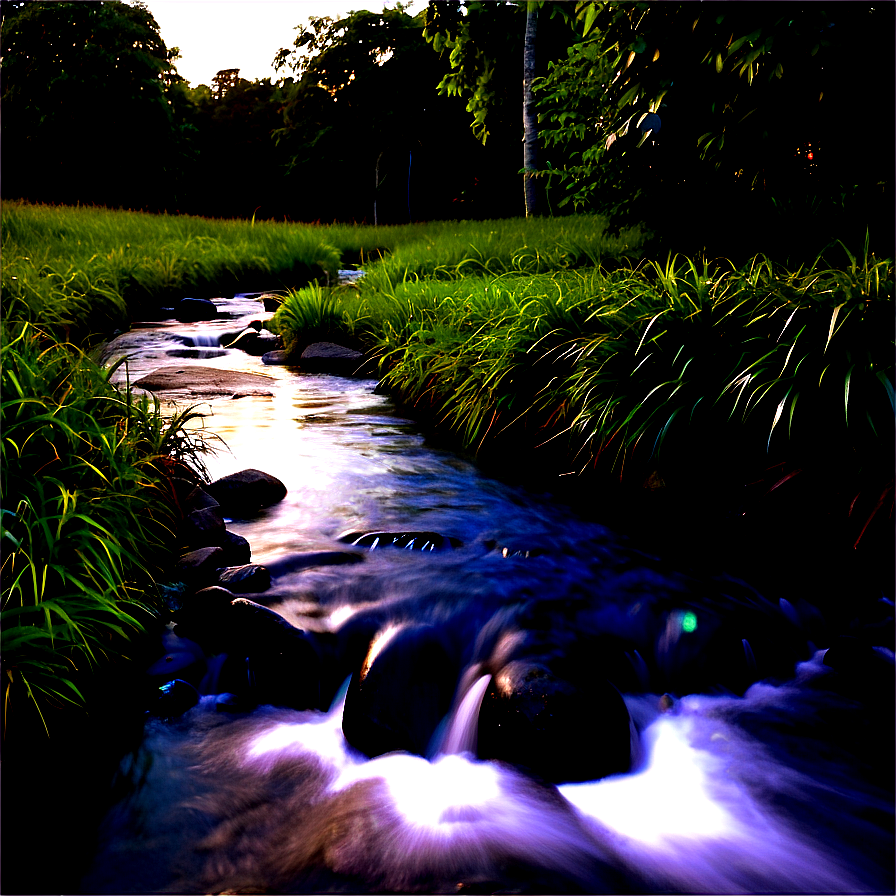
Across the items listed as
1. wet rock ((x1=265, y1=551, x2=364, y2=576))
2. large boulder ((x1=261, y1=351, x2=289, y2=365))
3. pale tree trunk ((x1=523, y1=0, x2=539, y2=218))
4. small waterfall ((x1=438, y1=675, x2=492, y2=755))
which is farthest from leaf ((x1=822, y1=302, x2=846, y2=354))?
pale tree trunk ((x1=523, y1=0, x2=539, y2=218))

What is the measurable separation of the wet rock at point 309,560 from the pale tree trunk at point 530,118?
9810 millimetres

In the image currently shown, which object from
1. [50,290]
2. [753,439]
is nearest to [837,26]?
[753,439]

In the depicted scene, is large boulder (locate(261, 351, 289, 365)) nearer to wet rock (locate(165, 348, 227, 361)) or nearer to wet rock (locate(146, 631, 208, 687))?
wet rock (locate(165, 348, 227, 361))

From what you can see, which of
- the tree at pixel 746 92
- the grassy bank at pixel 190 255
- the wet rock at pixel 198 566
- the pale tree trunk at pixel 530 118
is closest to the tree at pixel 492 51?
the pale tree trunk at pixel 530 118

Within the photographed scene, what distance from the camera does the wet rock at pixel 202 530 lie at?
2.96m

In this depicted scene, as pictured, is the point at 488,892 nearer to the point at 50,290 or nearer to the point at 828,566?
the point at 828,566

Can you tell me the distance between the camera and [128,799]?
1.86m

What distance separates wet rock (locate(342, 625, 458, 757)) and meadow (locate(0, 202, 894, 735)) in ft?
2.54

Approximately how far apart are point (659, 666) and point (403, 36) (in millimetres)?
25652

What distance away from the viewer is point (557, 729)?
6.57 ft

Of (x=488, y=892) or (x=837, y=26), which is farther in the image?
(x=837, y=26)

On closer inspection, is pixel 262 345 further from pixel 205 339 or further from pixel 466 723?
pixel 466 723

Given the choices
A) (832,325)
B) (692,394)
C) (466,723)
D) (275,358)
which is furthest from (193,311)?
(466,723)

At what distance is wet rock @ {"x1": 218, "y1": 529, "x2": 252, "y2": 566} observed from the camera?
2.92 meters
